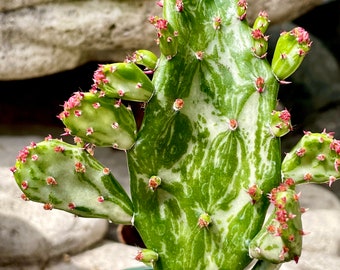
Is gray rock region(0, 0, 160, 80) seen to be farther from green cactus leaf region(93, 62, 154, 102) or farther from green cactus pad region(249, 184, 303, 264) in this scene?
green cactus pad region(249, 184, 303, 264)

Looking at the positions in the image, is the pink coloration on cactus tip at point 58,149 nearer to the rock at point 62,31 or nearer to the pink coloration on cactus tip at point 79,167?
the pink coloration on cactus tip at point 79,167

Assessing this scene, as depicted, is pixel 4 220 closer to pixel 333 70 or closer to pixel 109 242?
pixel 109 242

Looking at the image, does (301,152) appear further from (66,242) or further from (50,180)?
(66,242)

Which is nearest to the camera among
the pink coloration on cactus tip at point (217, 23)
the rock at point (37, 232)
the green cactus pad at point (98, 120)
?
the green cactus pad at point (98, 120)

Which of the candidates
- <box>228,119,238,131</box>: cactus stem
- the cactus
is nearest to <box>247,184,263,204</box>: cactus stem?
the cactus

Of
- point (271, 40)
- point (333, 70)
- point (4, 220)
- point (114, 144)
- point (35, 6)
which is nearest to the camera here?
point (114, 144)

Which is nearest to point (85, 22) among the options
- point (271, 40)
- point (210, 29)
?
point (210, 29)

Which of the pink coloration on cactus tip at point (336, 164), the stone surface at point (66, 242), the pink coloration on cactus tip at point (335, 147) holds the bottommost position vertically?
the stone surface at point (66, 242)

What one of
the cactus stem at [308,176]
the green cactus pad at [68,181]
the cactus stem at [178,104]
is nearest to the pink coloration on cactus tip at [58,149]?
the green cactus pad at [68,181]
